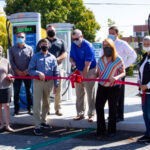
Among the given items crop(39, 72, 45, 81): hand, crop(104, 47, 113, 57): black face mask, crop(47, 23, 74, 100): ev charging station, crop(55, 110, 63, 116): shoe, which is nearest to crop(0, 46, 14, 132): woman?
crop(39, 72, 45, 81): hand

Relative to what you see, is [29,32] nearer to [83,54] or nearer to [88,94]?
[83,54]

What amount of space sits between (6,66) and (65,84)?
3619 millimetres

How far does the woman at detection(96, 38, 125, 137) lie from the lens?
18.7 feet

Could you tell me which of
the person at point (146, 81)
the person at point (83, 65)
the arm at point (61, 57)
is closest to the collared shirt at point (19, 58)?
the arm at point (61, 57)

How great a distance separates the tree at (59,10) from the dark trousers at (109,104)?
2717 centimetres

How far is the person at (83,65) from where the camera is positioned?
6.45 m

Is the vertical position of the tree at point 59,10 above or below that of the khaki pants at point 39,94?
above

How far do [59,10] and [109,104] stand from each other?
2933cm

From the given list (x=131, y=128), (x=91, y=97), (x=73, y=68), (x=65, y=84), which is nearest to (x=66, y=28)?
(x=65, y=84)

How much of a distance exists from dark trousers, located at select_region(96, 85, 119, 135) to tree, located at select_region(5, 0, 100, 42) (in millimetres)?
27174

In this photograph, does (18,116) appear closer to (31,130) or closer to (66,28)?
(31,130)

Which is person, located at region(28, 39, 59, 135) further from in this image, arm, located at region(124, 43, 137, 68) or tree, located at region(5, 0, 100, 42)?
tree, located at region(5, 0, 100, 42)

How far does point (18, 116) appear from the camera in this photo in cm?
748

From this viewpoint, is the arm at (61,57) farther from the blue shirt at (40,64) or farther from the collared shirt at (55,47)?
the blue shirt at (40,64)
